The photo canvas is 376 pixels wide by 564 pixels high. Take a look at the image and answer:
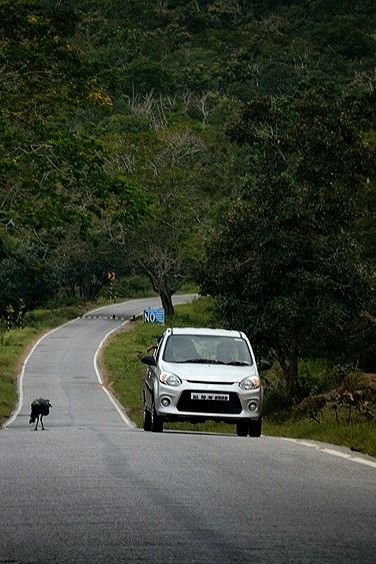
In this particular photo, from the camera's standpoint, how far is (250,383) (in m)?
20.7

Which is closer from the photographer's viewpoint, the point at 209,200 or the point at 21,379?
the point at 21,379

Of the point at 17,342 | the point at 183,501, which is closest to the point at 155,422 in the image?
the point at 183,501

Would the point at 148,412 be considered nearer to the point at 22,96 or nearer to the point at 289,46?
the point at 22,96

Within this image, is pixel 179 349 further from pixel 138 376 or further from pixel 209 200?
pixel 209 200

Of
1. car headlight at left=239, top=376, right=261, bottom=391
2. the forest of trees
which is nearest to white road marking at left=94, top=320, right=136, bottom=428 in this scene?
the forest of trees

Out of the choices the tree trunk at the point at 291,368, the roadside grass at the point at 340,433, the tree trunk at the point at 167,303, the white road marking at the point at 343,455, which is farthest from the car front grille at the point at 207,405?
the tree trunk at the point at 167,303

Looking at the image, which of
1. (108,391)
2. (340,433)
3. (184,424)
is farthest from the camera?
(108,391)

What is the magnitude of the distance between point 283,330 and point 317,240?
283 centimetres

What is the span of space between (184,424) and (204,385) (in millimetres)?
8257

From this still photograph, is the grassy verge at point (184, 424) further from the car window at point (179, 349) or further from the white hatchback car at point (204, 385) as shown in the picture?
the car window at point (179, 349)

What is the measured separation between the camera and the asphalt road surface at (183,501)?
7.23m

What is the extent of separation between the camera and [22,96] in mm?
31453

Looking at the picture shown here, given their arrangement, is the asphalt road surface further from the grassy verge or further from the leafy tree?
the leafy tree

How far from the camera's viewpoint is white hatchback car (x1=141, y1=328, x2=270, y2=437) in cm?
2038
